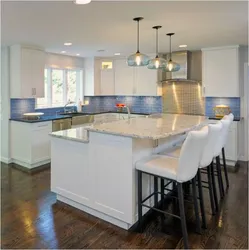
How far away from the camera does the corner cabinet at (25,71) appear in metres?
4.98

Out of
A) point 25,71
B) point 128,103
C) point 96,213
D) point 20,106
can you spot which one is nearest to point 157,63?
point 96,213

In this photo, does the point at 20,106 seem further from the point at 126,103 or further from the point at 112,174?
the point at 112,174

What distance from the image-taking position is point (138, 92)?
6465mm

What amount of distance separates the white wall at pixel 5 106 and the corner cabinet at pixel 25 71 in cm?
12

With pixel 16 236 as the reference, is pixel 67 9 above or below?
above

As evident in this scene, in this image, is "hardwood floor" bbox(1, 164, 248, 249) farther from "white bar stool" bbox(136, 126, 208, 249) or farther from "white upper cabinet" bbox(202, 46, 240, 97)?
"white upper cabinet" bbox(202, 46, 240, 97)

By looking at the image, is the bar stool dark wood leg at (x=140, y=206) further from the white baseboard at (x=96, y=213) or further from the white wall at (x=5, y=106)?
the white wall at (x=5, y=106)

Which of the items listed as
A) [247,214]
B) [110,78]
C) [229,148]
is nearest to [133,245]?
[247,214]

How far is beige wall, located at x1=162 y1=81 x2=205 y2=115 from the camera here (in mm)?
5891

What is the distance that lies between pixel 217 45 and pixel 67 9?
11.3 ft

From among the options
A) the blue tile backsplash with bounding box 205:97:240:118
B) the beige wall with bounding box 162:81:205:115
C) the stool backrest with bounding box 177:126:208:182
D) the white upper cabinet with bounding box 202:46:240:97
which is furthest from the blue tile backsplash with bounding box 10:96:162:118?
the stool backrest with bounding box 177:126:208:182

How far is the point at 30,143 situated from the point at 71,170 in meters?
2.04

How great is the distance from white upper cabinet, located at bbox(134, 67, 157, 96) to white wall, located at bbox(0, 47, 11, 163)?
10.2 ft

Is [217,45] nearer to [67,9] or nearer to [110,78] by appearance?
[110,78]
